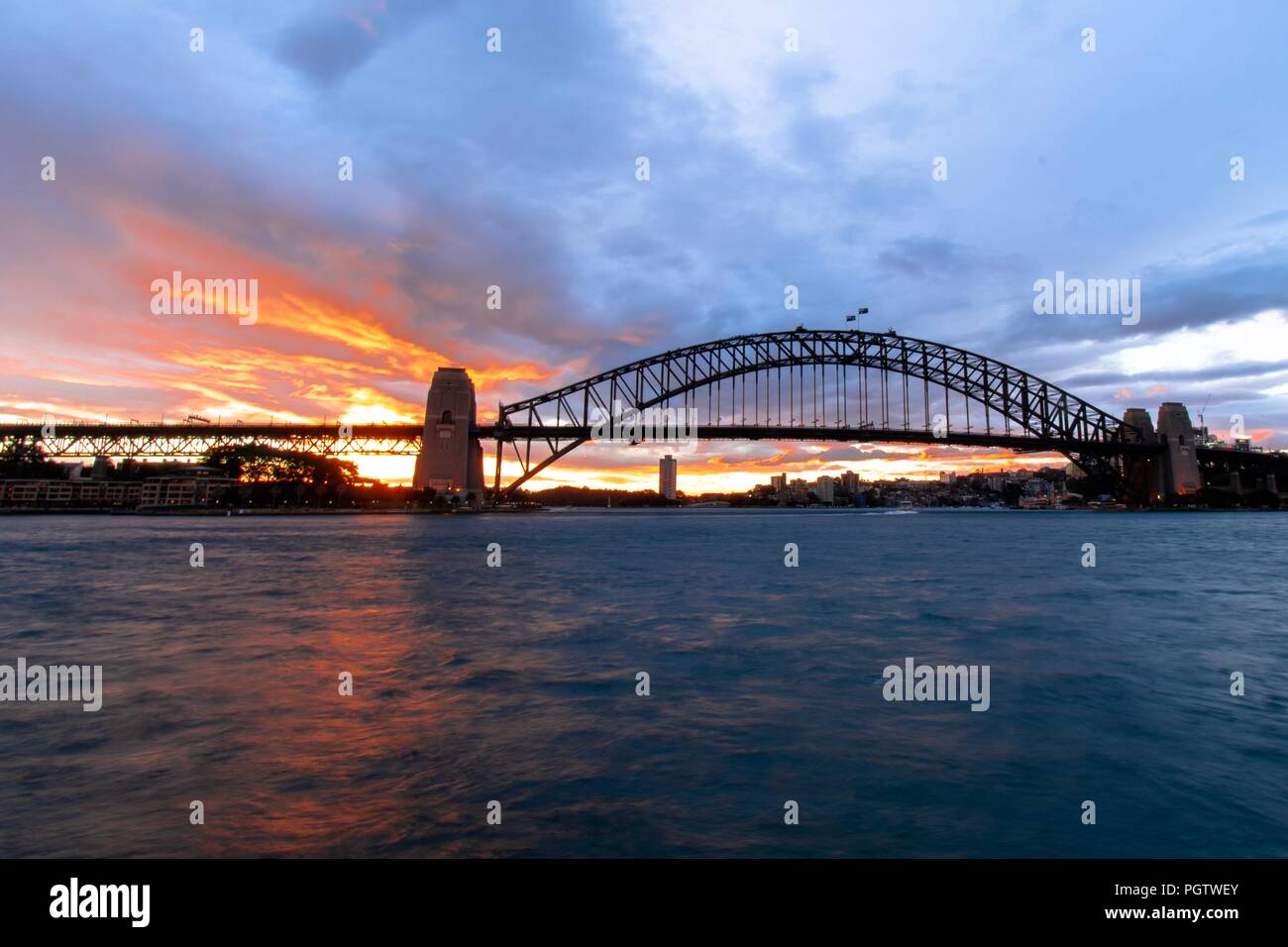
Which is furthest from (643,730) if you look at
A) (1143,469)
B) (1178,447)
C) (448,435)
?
(1143,469)

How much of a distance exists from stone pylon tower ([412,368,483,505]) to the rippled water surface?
53.0m

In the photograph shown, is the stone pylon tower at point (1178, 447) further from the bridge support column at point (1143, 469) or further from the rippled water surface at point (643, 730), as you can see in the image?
the rippled water surface at point (643, 730)

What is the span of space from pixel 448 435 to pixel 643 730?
64332 millimetres

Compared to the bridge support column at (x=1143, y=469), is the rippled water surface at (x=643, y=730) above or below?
below

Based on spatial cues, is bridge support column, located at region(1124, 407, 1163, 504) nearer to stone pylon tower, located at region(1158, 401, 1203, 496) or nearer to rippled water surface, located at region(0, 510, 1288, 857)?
stone pylon tower, located at region(1158, 401, 1203, 496)

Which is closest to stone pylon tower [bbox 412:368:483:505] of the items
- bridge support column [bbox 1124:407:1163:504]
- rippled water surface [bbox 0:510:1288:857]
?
rippled water surface [bbox 0:510:1288:857]

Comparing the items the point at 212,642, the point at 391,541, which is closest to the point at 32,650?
the point at 212,642

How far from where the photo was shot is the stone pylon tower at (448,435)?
6688 cm

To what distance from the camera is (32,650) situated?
32.8 feet

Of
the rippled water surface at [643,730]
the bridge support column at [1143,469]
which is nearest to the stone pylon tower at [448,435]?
the rippled water surface at [643,730]

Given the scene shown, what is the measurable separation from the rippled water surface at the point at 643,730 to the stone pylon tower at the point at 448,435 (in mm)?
52990
